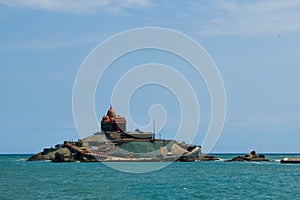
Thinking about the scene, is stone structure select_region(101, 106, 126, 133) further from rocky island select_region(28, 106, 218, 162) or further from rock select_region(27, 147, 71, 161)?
rock select_region(27, 147, 71, 161)

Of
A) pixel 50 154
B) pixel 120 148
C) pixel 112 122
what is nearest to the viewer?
pixel 120 148

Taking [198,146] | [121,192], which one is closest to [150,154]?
[198,146]

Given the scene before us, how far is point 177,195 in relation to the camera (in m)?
54.7

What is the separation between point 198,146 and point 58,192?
5064 inches

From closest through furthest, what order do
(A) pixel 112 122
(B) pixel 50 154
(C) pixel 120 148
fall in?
1. (C) pixel 120 148
2. (A) pixel 112 122
3. (B) pixel 50 154

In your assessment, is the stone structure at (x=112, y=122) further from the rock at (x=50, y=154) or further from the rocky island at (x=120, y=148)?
the rock at (x=50, y=154)

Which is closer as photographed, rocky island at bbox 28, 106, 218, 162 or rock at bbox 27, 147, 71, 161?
rocky island at bbox 28, 106, 218, 162

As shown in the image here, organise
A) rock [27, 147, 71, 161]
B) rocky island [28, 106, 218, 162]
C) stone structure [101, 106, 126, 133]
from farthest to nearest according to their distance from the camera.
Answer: stone structure [101, 106, 126, 133] → rock [27, 147, 71, 161] → rocky island [28, 106, 218, 162]

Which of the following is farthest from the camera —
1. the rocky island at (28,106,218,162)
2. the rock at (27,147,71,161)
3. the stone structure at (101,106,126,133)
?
the stone structure at (101,106,126,133)

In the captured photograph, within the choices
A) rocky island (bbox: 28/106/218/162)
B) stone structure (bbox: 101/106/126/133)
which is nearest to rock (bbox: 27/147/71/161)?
rocky island (bbox: 28/106/218/162)

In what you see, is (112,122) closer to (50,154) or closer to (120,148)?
(120,148)

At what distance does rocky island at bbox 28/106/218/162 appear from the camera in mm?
162125

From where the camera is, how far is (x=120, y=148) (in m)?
167

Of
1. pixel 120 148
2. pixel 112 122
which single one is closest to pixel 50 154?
pixel 112 122
